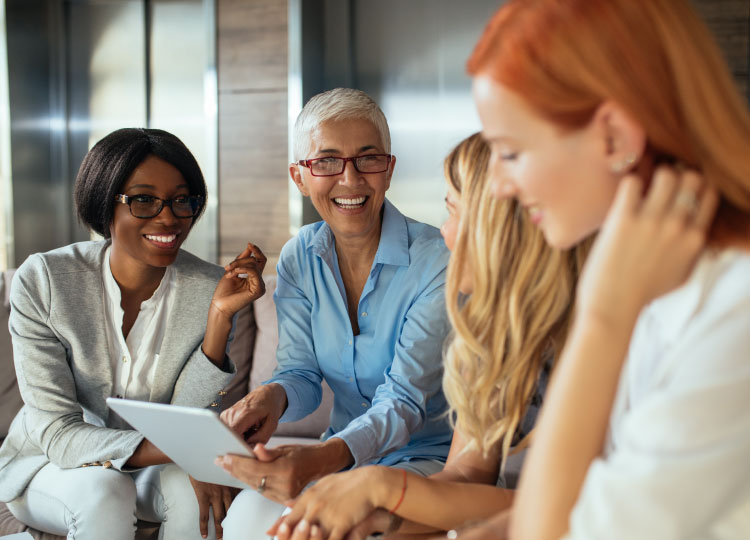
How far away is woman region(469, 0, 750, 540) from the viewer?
0.72 meters

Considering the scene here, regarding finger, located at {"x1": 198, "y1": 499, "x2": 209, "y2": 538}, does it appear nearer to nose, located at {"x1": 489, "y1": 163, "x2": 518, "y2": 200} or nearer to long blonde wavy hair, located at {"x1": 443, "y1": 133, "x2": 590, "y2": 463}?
long blonde wavy hair, located at {"x1": 443, "y1": 133, "x2": 590, "y2": 463}

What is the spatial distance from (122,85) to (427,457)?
3.71 metres

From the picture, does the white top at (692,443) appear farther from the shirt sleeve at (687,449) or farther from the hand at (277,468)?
the hand at (277,468)

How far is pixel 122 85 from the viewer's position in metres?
4.64

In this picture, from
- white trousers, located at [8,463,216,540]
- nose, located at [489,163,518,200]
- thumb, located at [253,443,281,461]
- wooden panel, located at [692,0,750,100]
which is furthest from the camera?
wooden panel, located at [692,0,750,100]

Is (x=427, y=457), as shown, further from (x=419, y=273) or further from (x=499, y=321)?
(x=499, y=321)

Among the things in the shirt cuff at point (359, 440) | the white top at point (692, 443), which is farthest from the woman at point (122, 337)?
the white top at point (692, 443)

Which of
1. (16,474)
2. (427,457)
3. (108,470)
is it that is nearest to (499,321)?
(427,457)

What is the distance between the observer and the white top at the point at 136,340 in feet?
6.13

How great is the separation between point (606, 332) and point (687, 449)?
137 millimetres

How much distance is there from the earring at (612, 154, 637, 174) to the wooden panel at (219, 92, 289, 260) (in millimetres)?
3496

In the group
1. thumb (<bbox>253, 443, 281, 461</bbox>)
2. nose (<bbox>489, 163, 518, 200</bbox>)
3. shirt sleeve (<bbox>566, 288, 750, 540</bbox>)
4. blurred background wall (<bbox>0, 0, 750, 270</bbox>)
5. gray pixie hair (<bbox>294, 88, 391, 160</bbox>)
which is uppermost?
blurred background wall (<bbox>0, 0, 750, 270</bbox>)

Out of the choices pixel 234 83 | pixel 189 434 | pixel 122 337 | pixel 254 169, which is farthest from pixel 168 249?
pixel 234 83

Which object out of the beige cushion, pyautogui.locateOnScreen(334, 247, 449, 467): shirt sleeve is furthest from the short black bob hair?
pyautogui.locateOnScreen(334, 247, 449, 467): shirt sleeve
